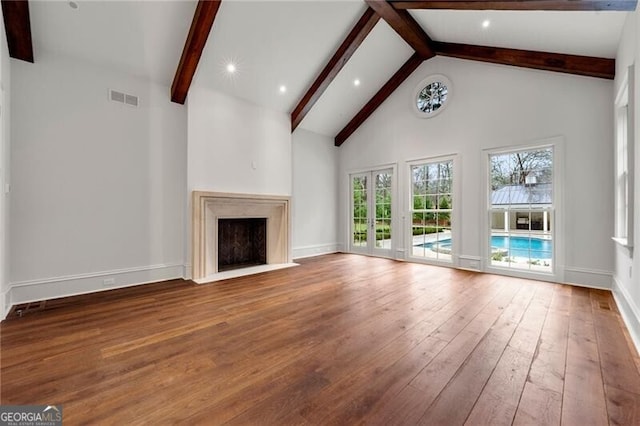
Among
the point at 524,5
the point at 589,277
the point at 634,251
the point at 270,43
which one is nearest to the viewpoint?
the point at 634,251

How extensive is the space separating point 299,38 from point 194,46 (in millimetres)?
1616

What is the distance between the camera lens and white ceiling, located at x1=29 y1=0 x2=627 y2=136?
326cm

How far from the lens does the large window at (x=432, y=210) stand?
5.30m

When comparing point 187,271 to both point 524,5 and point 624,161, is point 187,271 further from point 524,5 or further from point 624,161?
point 624,161

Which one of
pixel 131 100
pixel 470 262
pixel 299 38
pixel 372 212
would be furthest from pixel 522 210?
pixel 131 100

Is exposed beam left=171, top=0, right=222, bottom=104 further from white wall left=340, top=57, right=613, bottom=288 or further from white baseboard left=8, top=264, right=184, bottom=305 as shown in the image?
white wall left=340, top=57, right=613, bottom=288

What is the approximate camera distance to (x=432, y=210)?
5.52 meters

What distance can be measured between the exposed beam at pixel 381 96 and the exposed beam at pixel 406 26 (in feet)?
0.92

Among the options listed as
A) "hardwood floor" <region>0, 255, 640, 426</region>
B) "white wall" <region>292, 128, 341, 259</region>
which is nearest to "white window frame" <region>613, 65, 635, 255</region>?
"hardwood floor" <region>0, 255, 640, 426</region>

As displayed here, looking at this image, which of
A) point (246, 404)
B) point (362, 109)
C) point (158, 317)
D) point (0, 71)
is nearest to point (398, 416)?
point (246, 404)

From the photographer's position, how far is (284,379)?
69.0 inches

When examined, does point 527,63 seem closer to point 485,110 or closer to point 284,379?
point 485,110

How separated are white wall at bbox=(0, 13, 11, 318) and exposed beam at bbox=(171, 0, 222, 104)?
5.70 feet

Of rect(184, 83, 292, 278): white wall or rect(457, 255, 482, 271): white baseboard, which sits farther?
rect(457, 255, 482, 271): white baseboard
